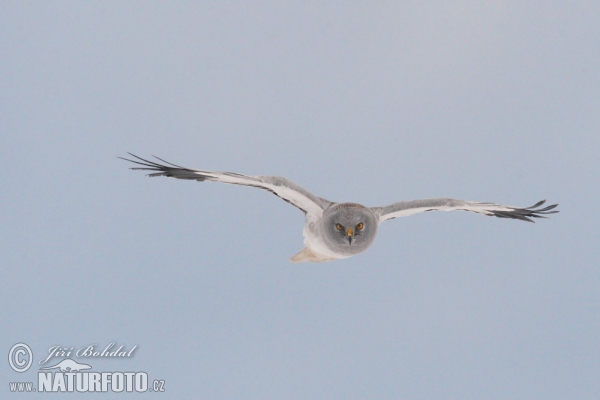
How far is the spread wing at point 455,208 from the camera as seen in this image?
1465 centimetres

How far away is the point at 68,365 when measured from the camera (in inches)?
577

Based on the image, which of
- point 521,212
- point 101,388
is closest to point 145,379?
point 101,388

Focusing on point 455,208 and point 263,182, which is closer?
point 263,182

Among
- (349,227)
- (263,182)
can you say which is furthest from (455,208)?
(263,182)

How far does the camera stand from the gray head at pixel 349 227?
13391 millimetres

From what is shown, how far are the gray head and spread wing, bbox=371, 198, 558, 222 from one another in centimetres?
93

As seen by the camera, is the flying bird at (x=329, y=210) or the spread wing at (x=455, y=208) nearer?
the flying bird at (x=329, y=210)

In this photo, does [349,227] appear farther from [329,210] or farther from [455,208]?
[455,208]

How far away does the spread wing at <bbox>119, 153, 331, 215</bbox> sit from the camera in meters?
12.9

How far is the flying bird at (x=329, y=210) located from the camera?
42.9 ft

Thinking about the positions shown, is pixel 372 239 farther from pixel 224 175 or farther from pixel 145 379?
pixel 145 379

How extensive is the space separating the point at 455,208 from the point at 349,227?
3.46m

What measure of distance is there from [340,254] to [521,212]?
5602mm

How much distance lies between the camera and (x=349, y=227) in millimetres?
13352
